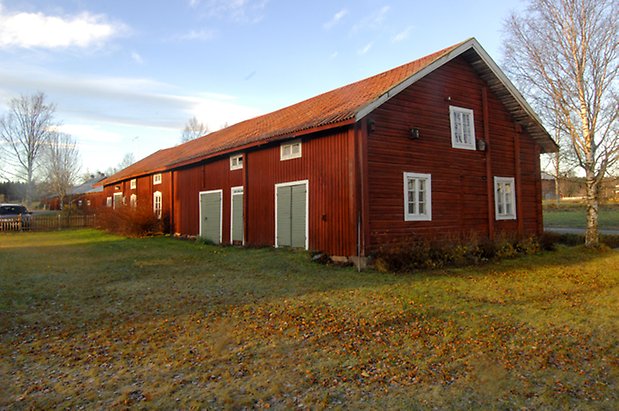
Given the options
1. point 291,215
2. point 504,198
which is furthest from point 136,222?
point 504,198

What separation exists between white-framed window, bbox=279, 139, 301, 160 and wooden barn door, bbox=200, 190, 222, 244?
15.5 ft

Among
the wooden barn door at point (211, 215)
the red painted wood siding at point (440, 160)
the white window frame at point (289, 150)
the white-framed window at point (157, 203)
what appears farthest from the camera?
the white-framed window at point (157, 203)

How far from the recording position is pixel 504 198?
606 inches

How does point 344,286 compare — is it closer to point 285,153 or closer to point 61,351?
point 61,351

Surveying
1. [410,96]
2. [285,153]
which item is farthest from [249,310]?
[410,96]

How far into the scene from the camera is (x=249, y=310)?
659cm

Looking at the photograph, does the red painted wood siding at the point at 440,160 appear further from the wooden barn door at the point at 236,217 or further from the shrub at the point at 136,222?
the shrub at the point at 136,222

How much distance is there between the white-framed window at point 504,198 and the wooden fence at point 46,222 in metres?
26.7

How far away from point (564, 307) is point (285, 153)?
29.8 feet

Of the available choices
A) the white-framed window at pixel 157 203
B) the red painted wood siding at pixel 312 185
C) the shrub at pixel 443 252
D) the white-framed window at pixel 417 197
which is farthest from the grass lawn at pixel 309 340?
the white-framed window at pixel 157 203

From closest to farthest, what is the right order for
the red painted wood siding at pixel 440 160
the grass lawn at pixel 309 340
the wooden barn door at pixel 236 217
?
the grass lawn at pixel 309 340 < the red painted wood siding at pixel 440 160 < the wooden barn door at pixel 236 217

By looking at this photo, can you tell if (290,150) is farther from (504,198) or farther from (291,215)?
(504,198)

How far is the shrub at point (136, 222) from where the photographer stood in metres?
21.2

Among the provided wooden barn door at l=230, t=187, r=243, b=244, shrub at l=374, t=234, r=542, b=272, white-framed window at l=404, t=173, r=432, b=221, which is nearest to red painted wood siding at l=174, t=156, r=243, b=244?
wooden barn door at l=230, t=187, r=243, b=244
